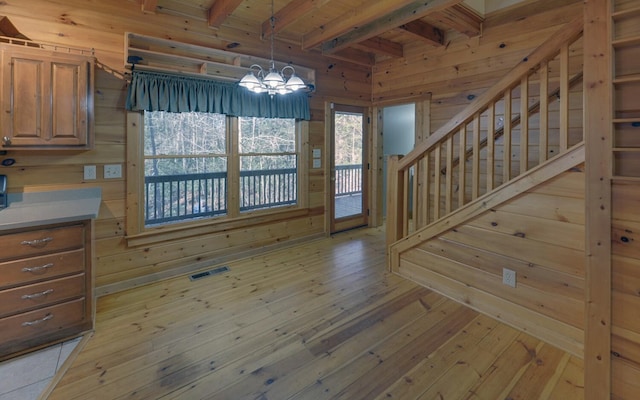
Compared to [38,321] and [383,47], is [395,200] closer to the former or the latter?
[383,47]

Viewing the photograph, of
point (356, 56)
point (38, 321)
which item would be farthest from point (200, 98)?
point (356, 56)

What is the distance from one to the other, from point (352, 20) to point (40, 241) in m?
3.42

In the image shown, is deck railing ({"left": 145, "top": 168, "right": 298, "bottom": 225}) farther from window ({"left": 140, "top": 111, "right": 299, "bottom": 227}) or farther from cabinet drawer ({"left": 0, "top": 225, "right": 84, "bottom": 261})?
cabinet drawer ({"left": 0, "top": 225, "right": 84, "bottom": 261})

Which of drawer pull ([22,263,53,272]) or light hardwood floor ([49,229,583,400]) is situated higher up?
drawer pull ([22,263,53,272])

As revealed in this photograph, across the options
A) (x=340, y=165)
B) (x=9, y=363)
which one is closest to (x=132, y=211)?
(x=9, y=363)

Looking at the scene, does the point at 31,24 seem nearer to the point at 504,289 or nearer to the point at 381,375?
the point at 381,375

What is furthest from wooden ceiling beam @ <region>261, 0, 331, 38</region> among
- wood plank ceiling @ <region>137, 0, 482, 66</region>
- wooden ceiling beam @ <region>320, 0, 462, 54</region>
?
wooden ceiling beam @ <region>320, 0, 462, 54</region>

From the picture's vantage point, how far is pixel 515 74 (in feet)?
7.82

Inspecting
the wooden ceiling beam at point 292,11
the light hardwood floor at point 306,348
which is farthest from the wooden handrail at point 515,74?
the wooden ceiling beam at point 292,11

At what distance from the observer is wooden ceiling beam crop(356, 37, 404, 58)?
429 cm

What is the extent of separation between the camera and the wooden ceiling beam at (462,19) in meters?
3.42

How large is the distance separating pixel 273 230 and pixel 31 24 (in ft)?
10.1

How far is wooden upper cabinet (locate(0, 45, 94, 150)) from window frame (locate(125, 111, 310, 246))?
52 centimetres

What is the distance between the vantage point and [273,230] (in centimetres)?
434
